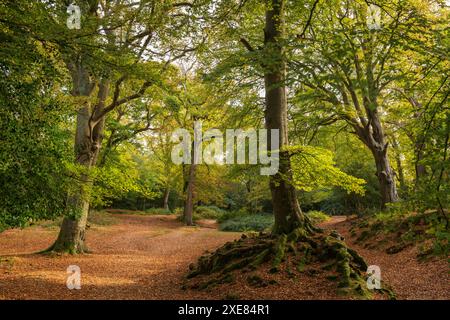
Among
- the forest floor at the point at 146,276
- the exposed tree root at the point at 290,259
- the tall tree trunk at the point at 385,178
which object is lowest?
the forest floor at the point at 146,276

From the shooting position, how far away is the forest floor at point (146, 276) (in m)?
6.89

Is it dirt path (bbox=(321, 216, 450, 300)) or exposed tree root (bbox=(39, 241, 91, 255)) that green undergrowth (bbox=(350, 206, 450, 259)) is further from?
exposed tree root (bbox=(39, 241, 91, 255))

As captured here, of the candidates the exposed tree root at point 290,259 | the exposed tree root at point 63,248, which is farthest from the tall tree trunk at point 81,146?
the exposed tree root at point 290,259

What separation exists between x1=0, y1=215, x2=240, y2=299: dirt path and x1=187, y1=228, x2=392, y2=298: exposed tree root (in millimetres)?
957

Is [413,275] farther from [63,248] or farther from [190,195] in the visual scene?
[190,195]

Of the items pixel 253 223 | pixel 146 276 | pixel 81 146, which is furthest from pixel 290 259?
pixel 253 223

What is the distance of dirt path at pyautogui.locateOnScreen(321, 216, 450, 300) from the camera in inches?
268

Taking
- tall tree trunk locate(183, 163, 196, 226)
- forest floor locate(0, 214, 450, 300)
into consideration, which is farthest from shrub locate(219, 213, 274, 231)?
forest floor locate(0, 214, 450, 300)

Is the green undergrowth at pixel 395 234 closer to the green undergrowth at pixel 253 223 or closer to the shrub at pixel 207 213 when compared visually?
the green undergrowth at pixel 253 223

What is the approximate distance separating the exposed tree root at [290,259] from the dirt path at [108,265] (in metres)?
0.96

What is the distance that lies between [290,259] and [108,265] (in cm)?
578

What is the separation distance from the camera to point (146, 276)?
9.49m
